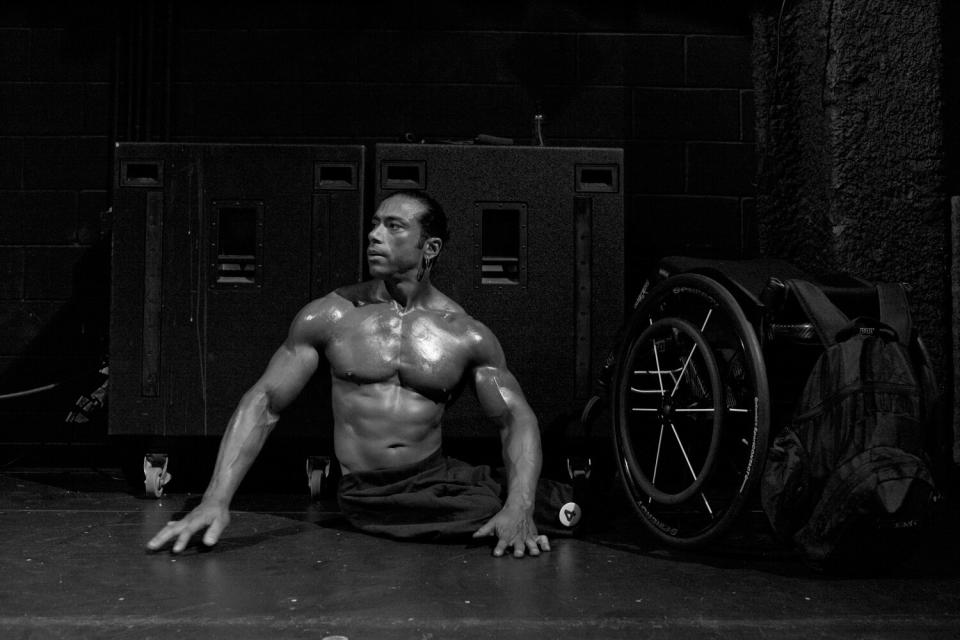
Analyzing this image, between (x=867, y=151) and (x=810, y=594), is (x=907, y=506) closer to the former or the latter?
(x=810, y=594)

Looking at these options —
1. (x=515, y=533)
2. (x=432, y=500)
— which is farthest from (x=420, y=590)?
(x=432, y=500)

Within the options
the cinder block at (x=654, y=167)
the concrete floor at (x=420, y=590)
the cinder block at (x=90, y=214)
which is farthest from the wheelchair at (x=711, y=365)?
the cinder block at (x=90, y=214)

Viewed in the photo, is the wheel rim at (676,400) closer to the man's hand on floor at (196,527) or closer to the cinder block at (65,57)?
the man's hand on floor at (196,527)

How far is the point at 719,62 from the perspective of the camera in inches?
152

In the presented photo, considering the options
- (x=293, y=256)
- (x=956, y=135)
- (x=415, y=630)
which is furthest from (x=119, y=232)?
(x=956, y=135)

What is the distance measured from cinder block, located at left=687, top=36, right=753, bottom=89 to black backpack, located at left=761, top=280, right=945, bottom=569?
6.38ft

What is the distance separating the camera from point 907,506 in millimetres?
2000

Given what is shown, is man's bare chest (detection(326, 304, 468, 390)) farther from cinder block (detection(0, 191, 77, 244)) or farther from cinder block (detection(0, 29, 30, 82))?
cinder block (detection(0, 29, 30, 82))

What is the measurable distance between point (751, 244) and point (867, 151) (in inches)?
25.7

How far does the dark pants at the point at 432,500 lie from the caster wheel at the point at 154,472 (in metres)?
0.75

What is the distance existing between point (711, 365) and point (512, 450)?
62 centimetres

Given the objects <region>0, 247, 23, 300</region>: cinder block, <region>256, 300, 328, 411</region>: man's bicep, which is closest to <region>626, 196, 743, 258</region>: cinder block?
<region>256, 300, 328, 411</region>: man's bicep

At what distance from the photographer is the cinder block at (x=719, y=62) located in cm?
387

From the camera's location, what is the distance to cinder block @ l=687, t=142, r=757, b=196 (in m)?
3.85
